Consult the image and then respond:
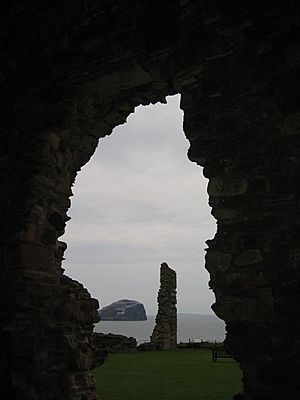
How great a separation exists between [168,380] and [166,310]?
41.5ft

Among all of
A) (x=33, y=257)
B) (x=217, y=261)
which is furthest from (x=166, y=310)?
(x=217, y=261)

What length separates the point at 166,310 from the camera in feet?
69.2

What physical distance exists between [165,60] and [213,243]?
194 centimetres

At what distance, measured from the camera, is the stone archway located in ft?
12.4

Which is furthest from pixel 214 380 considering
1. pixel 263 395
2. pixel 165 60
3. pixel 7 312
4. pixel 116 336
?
pixel 116 336

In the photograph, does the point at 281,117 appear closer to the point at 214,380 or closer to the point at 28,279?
the point at 28,279

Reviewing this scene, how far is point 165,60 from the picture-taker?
15.9ft

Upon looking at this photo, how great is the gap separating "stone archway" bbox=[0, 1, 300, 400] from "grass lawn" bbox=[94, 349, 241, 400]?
2.07 m

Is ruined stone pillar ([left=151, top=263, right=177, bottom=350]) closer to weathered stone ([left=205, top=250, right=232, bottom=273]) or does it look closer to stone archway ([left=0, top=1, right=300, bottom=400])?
stone archway ([left=0, top=1, right=300, bottom=400])

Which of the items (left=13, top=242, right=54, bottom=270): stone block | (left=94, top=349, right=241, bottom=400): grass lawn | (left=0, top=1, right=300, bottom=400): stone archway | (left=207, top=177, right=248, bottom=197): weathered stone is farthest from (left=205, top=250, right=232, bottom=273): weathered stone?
(left=94, top=349, right=241, bottom=400): grass lawn

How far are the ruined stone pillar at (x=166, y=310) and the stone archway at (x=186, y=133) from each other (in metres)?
14.3

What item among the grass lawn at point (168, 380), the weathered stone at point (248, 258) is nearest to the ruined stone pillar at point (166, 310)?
the grass lawn at point (168, 380)

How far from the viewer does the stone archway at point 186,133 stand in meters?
3.78

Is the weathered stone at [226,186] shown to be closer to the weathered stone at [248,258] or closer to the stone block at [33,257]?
the weathered stone at [248,258]
